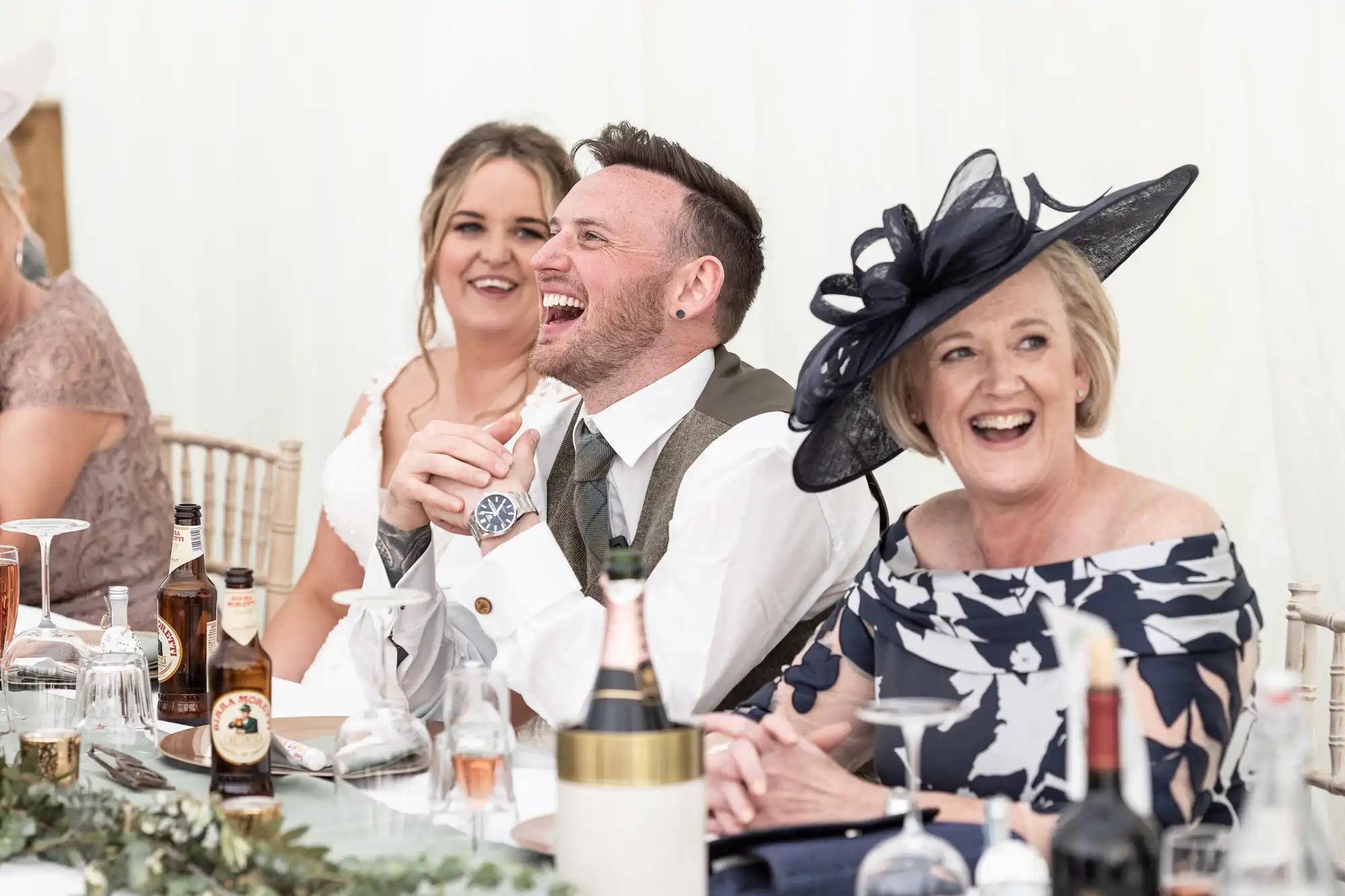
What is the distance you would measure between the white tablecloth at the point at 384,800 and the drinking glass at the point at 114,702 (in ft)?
0.29

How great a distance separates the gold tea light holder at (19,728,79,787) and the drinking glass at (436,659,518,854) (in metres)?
0.41

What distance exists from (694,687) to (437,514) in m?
0.39

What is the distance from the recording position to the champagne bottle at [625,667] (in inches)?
44.7

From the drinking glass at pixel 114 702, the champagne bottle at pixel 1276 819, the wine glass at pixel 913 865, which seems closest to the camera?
the champagne bottle at pixel 1276 819

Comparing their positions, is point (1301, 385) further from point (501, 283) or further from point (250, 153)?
point (250, 153)

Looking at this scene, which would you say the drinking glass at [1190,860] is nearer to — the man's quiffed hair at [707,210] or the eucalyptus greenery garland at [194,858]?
the eucalyptus greenery garland at [194,858]

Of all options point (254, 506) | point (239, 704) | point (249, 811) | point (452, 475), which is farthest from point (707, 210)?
point (254, 506)

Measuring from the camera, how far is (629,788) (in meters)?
1.12

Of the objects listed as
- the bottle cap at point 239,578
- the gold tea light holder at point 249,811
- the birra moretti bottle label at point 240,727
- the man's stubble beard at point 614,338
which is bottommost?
the gold tea light holder at point 249,811

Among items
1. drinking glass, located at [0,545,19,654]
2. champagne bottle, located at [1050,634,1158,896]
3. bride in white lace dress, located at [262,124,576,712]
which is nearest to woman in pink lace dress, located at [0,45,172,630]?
bride in white lace dress, located at [262,124,576,712]

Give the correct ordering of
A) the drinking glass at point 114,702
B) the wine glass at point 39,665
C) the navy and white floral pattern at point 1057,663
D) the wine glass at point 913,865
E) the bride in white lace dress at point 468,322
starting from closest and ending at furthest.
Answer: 1. the wine glass at point 913,865
2. the navy and white floral pattern at point 1057,663
3. the drinking glass at point 114,702
4. the wine glass at point 39,665
5. the bride in white lace dress at point 468,322

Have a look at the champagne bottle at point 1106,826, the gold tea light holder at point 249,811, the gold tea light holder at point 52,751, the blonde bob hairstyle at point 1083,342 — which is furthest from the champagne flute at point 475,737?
the blonde bob hairstyle at point 1083,342

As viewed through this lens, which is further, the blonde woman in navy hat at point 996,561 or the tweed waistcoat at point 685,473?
the tweed waistcoat at point 685,473

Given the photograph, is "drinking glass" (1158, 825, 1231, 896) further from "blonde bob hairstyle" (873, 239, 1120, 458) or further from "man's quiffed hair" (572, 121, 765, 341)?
"man's quiffed hair" (572, 121, 765, 341)
